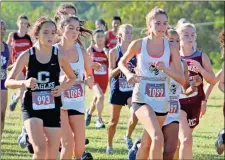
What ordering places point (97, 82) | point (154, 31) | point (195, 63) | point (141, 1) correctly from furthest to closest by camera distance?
point (141, 1), point (97, 82), point (195, 63), point (154, 31)

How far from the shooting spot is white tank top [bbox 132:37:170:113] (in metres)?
8.76

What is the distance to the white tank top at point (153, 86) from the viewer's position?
876cm

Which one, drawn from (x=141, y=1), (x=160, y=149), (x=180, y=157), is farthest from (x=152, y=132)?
(x=141, y=1)

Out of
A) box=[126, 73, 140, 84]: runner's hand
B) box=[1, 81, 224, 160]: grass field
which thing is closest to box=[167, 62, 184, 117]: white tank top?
box=[126, 73, 140, 84]: runner's hand

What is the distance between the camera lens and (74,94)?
30.5 ft

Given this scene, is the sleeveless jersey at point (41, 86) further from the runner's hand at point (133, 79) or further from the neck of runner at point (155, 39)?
the neck of runner at point (155, 39)

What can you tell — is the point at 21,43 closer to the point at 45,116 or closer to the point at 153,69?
the point at 153,69

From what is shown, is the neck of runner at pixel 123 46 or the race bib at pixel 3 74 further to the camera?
the race bib at pixel 3 74

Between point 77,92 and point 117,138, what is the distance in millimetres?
4443

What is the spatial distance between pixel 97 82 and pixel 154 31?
6.89 metres

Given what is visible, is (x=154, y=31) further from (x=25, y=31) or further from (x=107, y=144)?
(x=25, y=31)

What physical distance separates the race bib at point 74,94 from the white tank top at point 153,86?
79cm

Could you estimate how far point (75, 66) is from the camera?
930 centimetres

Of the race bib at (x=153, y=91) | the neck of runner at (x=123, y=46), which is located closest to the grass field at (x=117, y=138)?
the neck of runner at (x=123, y=46)
